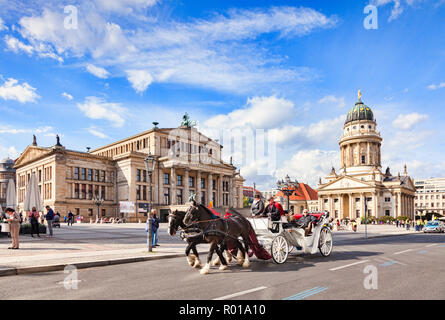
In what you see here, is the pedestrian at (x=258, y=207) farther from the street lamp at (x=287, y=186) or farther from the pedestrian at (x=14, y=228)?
the street lamp at (x=287, y=186)

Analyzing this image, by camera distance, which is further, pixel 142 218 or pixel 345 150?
pixel 345 150

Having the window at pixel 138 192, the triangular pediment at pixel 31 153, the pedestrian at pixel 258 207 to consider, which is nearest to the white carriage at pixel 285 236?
the pedestrian at pixel 258 207

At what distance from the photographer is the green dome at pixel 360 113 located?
118 m

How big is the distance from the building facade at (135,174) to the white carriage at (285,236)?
48.0 meters

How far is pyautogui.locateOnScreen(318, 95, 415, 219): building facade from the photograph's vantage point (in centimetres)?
10762

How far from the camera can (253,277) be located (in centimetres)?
1010

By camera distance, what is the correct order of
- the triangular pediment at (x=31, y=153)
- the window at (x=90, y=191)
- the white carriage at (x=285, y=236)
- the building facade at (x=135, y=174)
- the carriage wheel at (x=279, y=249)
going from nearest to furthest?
1. the carriage wheel at (x=279, y=249)
2. the white carriage at (x=285, y=236)
3. the building facade at (x=135, y=174)
4. the window at (x=90, y=191)
5. the triangular pediment at (x=31, y=153)

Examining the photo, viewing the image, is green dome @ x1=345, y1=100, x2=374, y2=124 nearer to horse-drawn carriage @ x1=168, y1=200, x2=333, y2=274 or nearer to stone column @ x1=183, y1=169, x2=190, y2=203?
stone column @ x1=183, y1=169, x2=190, y2=203

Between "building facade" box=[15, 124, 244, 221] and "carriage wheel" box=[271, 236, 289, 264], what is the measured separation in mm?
49437

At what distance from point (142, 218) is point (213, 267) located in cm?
5737

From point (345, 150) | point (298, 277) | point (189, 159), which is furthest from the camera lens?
point (345, 150)

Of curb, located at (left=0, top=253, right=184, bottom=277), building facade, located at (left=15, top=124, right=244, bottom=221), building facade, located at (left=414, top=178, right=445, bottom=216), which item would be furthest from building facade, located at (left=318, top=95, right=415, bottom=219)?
curb, located at (left=0, top=253, right=184, bottom=277)
